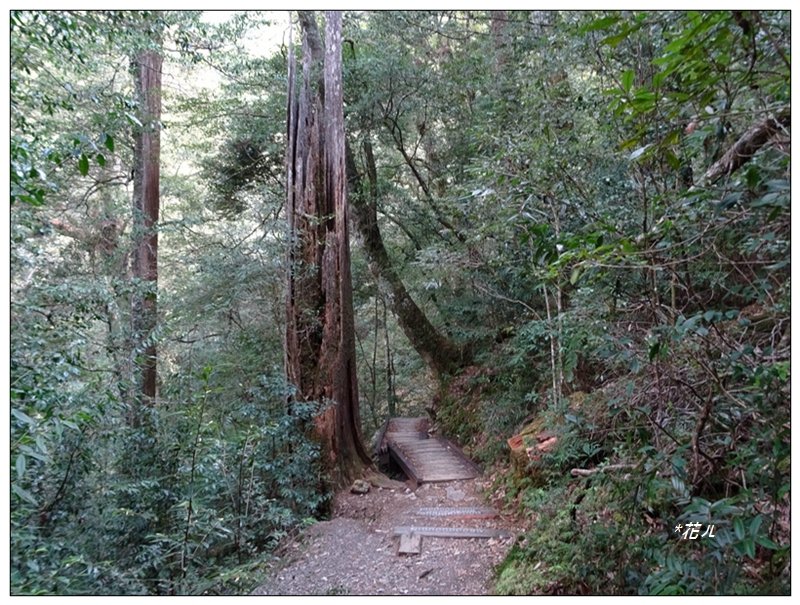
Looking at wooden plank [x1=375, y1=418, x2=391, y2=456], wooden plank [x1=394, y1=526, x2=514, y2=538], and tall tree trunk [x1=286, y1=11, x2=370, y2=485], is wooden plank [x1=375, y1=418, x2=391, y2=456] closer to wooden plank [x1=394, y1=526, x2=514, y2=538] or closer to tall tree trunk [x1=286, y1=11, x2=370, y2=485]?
tall tree trunk [x1=286, y1=11, x2=370, y2=485]

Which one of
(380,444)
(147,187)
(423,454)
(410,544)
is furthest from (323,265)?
(380,444)

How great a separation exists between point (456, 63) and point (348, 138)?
236cm

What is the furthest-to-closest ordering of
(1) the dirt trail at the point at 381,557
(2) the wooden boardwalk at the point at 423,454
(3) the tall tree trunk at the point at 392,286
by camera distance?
(3) the tall tree trunk at the point at 392,286 → (2) the wooden boardwalk at the point at 423,454 → (1) the dirt trail at the point at 381,557

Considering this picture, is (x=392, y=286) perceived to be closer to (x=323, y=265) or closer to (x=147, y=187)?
(x=323, y=265)

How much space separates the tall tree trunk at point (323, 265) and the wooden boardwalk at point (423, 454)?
0.93 meters

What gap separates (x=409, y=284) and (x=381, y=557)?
6.83m

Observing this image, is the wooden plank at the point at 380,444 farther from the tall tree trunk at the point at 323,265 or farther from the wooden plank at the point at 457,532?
the wooden plank at the point at 457,532

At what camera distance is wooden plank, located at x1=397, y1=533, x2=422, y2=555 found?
4082mm

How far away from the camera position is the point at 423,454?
26.0ft

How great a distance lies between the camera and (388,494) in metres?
6.03

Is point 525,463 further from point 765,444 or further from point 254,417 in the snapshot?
point 765,444

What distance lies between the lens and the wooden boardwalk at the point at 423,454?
22.5ft

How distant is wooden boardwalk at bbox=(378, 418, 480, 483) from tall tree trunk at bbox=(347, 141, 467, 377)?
1.55m

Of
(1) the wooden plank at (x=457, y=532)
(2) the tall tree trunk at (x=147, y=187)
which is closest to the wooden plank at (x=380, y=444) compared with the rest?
(1) the wooden plank at (x=457, y=532)
